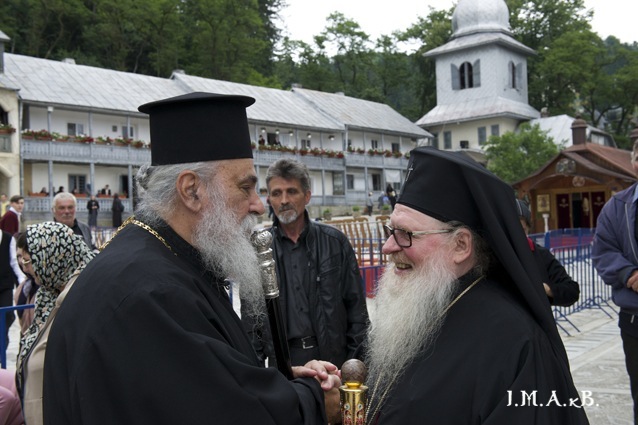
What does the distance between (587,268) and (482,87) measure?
45.4m

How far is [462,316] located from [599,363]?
5.67 meters

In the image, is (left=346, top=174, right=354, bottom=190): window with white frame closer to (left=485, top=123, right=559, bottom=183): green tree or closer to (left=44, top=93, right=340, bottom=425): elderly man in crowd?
(left=485, top=123, right=559, bottom=183): green tree

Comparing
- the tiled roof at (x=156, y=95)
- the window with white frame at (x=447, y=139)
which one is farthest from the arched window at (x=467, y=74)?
the tiled roof at (x=156, y=95)

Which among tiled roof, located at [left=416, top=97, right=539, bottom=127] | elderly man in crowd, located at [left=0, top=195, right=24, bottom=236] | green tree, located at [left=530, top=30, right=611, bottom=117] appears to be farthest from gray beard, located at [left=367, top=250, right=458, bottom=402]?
green tree, located at [left=530, top=30, right=611, bottom=117]

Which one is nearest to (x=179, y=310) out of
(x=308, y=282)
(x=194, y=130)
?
(x=194, y=130)

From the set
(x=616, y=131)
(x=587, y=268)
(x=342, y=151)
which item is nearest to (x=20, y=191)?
(x=342, y=151)

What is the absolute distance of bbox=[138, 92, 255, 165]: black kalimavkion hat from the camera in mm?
2389

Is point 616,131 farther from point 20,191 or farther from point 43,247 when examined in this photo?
point 43,247

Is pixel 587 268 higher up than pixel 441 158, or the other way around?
pixel 441 158

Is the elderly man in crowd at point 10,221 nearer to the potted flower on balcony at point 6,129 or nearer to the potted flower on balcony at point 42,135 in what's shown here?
the potted flower on balcony at point 6,129

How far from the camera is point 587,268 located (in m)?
12.0

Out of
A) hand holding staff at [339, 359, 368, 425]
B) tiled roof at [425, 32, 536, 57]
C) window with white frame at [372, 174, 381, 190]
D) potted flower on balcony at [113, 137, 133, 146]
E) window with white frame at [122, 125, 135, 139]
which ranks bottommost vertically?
hand holding staff at [339, 359, 368, 425]

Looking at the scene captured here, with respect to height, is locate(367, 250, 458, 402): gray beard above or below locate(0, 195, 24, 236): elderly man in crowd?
below

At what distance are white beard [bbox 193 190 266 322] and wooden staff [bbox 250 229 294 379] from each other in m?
0.07
